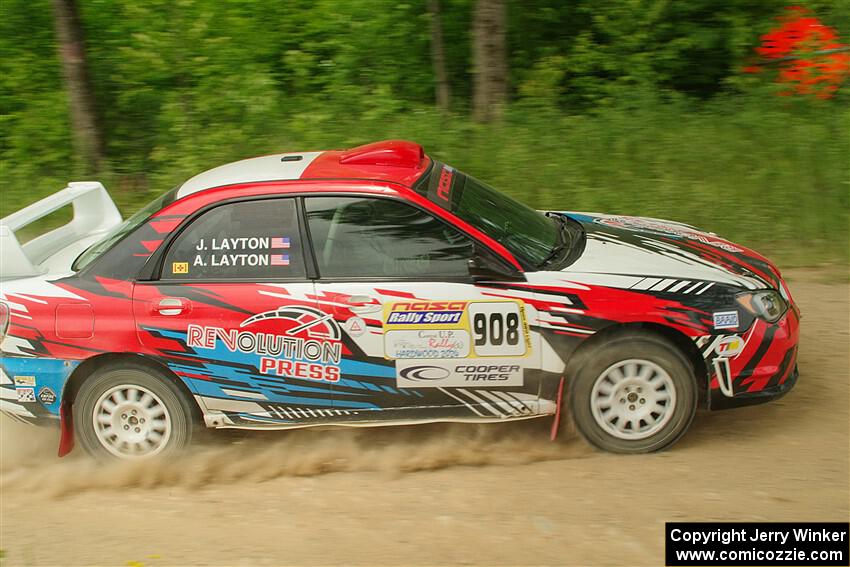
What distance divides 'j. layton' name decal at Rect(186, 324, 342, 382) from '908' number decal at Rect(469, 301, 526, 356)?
0.75 meters

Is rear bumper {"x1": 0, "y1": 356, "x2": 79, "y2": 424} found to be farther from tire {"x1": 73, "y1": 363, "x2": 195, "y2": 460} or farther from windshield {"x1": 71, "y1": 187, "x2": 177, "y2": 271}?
windshield {"x1": 71, "y1": 187, "x2": 177, "y2": 271}

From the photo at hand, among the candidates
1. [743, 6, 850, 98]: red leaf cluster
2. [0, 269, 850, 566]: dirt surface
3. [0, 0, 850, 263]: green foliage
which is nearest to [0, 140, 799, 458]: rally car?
[0, 269, 850, 566]: dirt surface

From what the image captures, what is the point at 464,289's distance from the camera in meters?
4.80

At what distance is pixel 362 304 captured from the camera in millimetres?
4820

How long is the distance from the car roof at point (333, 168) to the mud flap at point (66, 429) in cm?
137

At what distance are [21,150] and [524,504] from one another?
8476mm

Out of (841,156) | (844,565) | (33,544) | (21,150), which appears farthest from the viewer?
(21,150)

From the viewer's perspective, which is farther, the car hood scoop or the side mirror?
the car hood scoop

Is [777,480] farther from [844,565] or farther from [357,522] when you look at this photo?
[357,522]

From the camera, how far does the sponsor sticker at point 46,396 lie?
16.6ft

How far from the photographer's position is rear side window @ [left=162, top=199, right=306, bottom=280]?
16.3 feet

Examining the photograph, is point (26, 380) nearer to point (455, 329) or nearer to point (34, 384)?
point (34, 384)

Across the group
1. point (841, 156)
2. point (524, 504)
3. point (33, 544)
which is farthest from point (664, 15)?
point (33, 544)

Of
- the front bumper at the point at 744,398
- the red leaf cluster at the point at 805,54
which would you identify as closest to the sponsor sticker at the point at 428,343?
the front bumper at the point at 744,398
